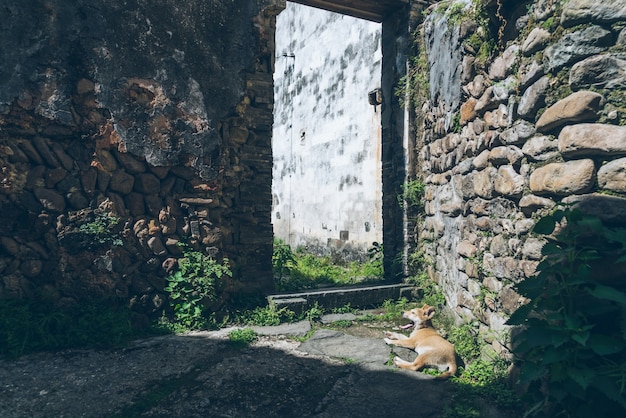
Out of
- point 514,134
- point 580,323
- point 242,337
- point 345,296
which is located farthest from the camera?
point 345,296

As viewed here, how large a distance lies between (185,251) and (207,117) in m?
1.57

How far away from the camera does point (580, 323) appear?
2266 mm

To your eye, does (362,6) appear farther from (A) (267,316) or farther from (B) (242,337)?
(B) (242,337)

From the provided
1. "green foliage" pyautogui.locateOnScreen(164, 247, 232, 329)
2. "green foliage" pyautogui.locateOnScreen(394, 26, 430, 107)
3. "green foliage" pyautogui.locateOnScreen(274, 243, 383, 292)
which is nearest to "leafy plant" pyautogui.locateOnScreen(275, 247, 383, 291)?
"green foliage" pyautogui.locateOnScreen(274, 243, 383, 292)

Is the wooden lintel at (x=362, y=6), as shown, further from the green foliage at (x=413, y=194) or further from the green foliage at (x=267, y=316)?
the green foliage at (x=267, y=316)

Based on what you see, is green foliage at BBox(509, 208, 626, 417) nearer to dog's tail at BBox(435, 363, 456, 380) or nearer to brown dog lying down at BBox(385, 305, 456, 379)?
dog's tail at BBox(435, 363, 456, 380)

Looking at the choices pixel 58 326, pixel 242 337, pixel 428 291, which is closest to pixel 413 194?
pixel 428 291

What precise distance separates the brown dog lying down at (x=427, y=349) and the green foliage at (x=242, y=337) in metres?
1.39

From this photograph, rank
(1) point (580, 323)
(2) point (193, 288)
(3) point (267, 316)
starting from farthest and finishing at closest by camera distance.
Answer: (3) point (267, 316), (2) point (193, 288), (1) point (580, 323)

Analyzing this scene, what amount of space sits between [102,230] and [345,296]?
3.01 meters

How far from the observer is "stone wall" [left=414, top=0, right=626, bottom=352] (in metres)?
2.49

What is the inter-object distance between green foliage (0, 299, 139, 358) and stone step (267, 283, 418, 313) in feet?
5.76

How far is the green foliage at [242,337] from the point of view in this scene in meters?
4.16

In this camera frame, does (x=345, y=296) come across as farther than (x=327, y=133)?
No
